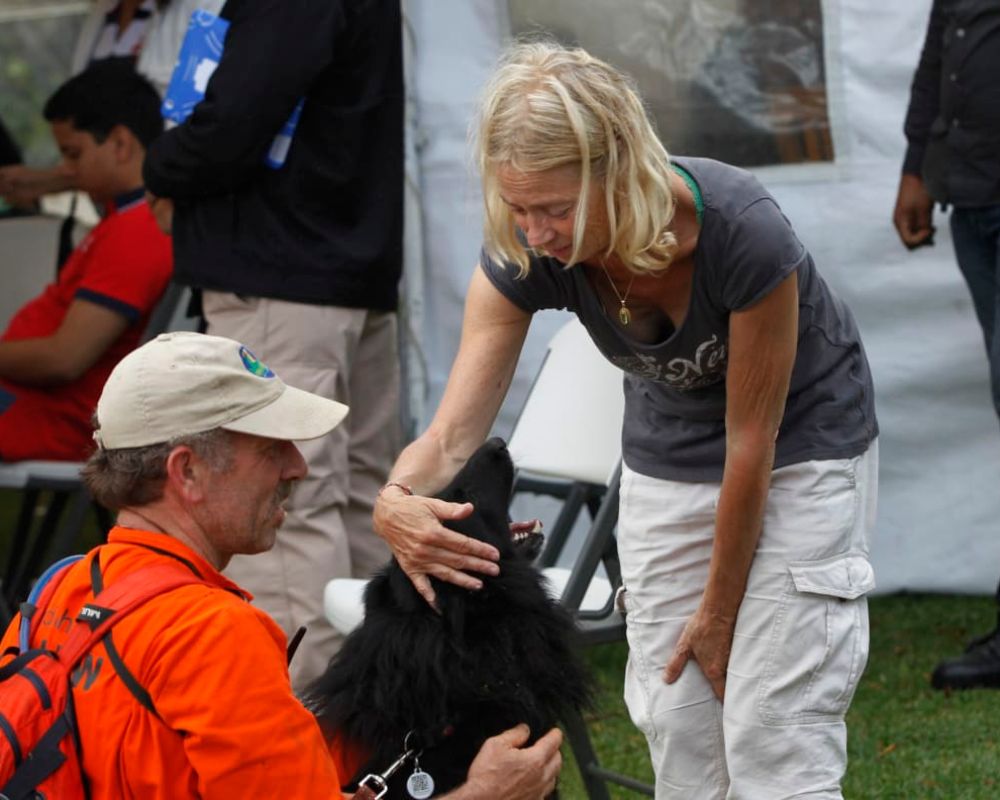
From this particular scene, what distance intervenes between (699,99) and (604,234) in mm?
2969

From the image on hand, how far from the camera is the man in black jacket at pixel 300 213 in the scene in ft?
13.6

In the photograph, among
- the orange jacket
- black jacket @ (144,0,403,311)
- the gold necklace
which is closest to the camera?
the orange jacket

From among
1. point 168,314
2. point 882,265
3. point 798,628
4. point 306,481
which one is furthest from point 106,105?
point 798,628

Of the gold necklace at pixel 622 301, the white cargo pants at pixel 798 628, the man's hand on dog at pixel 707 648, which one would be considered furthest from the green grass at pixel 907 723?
the gold necklace at pixel 622 301

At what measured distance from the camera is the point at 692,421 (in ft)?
8.95

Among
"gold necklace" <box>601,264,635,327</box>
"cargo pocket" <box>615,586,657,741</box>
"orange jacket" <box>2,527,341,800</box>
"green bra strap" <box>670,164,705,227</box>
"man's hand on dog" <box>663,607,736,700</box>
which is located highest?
"green bra strap" <box>670,164,705,227</box>

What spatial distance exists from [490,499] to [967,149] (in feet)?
7.55

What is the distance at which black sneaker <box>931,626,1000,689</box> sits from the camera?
436 centimetres

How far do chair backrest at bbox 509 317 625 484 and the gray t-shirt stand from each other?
116 cm

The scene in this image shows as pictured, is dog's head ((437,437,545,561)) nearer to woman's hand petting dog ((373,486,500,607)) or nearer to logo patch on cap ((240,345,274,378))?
woman's hand petting dog ((373,486,500,607))

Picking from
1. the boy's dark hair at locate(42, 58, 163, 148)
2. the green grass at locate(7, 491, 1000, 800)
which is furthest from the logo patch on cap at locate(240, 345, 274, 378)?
the boy's dark hair at locate(42, 58, 163, 148)

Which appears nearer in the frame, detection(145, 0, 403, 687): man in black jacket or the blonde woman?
the blonde woman

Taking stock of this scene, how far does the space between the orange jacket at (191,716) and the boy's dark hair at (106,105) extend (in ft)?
11.4

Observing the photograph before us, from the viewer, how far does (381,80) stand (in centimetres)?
442
